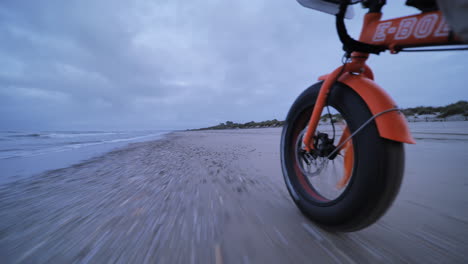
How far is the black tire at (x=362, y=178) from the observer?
61 cm

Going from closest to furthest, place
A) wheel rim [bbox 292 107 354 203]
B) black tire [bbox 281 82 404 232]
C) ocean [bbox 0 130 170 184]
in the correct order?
black tire [bbox 281 82 404 232] → wheel rim [bbox 292 107 354 203] → ocean [bbox 0 130 170 184]

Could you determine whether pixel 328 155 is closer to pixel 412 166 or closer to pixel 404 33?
pixel 404 33

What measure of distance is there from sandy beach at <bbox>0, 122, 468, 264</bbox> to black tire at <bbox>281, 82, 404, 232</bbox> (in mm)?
95

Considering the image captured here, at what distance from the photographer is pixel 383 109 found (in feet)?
2.16

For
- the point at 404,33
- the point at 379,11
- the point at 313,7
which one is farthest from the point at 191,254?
the point at 313,7

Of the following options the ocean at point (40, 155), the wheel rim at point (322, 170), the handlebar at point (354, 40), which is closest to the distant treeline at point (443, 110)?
the wheel rim at point (322, 170)

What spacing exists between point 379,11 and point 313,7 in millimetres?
514

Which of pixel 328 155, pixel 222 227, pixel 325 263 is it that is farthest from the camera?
pixel 328 155

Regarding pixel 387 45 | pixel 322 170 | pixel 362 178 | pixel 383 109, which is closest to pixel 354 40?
pixel 387 45

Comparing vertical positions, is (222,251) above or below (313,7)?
below

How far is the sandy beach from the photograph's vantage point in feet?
2.12

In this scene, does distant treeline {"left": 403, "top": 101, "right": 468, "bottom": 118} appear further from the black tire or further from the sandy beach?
the black tire

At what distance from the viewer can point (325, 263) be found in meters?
0.60

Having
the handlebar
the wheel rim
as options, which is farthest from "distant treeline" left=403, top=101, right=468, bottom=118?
the handlebar
